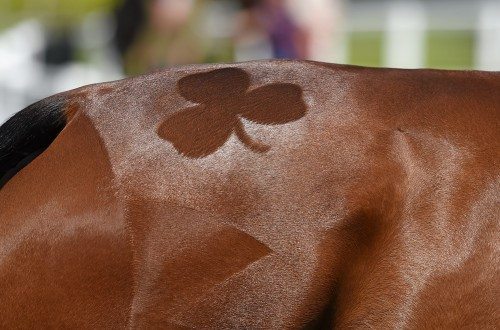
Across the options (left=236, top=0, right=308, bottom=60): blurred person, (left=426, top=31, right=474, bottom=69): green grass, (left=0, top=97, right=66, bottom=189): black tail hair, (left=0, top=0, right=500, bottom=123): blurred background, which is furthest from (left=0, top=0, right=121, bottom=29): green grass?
(left=0, top=97, right=66, bottom=189): black tail hair

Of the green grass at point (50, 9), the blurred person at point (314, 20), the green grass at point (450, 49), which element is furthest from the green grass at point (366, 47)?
the blurred person at point (314, 20)

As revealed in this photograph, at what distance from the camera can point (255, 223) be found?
5.82ft

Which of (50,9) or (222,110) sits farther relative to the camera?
(50,9)

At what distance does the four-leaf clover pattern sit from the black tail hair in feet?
0.79

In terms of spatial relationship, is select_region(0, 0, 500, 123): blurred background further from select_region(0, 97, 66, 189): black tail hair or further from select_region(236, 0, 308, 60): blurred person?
select_region(0, 97, 66, 189): black tail hair

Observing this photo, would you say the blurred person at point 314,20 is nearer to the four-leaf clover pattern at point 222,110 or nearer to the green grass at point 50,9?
the four-leaf clover pattern at point 222,110

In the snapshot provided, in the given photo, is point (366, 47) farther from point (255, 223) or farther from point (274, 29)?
point (255, 223)

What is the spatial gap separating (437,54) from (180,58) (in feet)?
16.0

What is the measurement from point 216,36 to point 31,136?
180 inches

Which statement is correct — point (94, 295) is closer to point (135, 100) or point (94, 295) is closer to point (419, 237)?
point (135, 100)

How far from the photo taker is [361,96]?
1.89 metres

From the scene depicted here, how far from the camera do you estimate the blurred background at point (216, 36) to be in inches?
158

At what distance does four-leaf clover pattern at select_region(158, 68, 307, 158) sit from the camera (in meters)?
1.82

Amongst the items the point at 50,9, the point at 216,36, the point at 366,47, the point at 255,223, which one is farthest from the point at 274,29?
the point at 50,9
